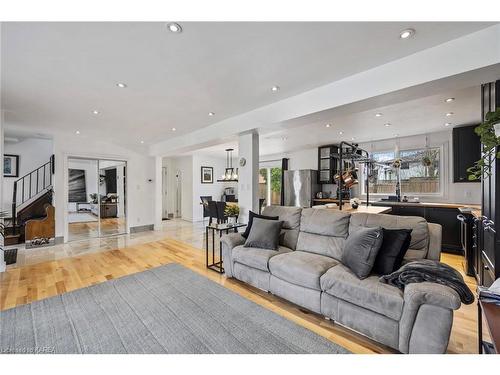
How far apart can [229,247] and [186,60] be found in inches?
91.4

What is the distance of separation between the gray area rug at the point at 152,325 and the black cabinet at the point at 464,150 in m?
4.29

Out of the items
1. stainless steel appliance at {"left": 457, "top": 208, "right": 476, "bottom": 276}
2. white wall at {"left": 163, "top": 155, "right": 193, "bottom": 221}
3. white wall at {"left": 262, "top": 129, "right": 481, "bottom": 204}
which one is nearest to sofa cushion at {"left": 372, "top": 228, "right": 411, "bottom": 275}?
stainless steel appliance at {"left": 457, "top": 208, "right": 476, "bottom": 276}

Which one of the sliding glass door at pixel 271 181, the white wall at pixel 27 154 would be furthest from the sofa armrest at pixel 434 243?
the white wall at pixel 27 154

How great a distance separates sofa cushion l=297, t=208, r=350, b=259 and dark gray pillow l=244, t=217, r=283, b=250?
0.32 meters

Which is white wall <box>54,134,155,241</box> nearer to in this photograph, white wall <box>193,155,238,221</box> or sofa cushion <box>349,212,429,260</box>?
white wall <box>193,155,238,221</box>

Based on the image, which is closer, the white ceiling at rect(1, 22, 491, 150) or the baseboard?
the white ceiling at rect(1, 22, 491, 150)

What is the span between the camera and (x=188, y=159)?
824 centimetres

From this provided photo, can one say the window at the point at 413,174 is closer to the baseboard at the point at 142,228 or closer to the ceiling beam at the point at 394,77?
the ceiling beam at the point at 394,77

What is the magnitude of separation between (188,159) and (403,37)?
24.0ft

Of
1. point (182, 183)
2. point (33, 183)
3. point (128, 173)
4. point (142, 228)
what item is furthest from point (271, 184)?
point (33, 183)

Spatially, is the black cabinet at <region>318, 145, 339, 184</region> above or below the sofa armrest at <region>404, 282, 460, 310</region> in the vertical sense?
above

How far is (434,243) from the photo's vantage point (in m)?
2.19

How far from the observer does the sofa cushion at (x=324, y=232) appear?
8.77 ft

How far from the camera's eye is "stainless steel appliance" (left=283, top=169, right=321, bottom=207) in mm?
6582
